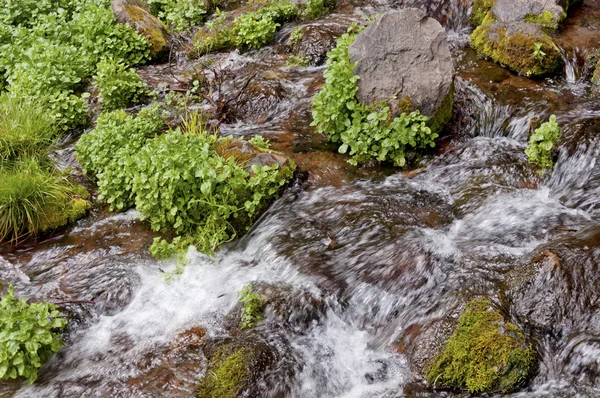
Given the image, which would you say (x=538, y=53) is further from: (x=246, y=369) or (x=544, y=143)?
(x=246, y=369)

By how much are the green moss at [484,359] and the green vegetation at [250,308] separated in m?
1.71

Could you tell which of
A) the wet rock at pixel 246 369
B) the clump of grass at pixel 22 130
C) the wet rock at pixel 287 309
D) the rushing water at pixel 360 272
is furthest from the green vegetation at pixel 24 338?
the clump of grass at pixel 22 130

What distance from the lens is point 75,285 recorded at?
6121mm

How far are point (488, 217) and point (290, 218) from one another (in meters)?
2.36

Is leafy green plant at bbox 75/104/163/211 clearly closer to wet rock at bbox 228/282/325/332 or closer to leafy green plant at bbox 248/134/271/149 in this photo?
leafy green plant at bbox 248/134/271/149

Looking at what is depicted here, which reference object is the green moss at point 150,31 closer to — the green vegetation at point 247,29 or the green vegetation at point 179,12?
the green vegetation at point 247,29

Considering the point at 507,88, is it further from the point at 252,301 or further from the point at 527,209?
the point at 252,301

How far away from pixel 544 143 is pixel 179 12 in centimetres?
938

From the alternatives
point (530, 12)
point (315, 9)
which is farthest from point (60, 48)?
point (530, 12)

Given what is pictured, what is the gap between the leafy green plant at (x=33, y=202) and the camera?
6.84m

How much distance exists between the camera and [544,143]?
23.2 feet

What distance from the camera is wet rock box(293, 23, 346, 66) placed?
1073cm

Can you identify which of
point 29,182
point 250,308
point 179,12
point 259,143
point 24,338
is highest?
point 179,12

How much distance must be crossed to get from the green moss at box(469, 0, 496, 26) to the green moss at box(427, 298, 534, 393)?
7.71 m
